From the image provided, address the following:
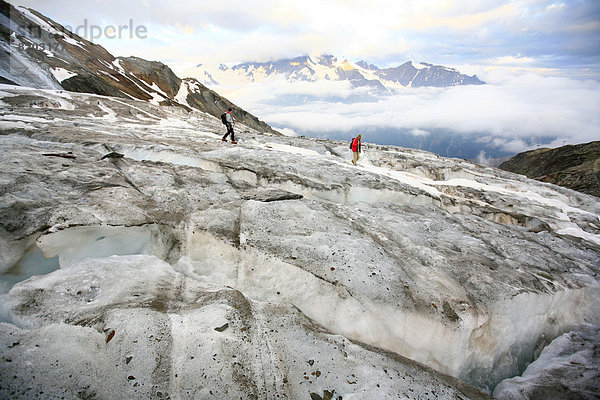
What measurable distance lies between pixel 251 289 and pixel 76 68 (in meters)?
71.0

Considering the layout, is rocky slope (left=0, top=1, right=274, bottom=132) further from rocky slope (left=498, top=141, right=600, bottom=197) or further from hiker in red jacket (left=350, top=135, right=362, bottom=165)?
rocky slope (left=498, top=141, right=600, bottom=197)

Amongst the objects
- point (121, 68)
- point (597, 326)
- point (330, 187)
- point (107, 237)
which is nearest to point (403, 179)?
point (330, 187)

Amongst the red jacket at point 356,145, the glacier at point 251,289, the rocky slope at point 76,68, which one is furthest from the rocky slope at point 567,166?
the rocky slope at point 76,68

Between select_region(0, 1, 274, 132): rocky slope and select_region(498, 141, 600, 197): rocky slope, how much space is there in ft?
303

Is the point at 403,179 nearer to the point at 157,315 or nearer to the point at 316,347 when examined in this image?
the point at 316,347

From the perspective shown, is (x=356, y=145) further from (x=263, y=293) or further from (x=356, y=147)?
(x=263, y=293)

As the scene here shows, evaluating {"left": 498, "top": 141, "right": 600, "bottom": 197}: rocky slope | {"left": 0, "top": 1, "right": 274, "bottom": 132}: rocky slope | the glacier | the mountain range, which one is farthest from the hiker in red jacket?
{"left": 498, "top": 141, "right": 600, "bottom": 197}: rocky slope

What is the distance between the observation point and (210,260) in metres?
7.13

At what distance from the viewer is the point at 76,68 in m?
55.8

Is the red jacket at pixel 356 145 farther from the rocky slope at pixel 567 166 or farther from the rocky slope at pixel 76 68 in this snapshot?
the rocky slope at pixel 567 166

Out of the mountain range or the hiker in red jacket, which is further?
the hiker in red jacket

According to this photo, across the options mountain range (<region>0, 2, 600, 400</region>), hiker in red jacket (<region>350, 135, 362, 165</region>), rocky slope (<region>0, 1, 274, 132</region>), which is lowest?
mountain range (<region>0, 2, 600, 400</region>)

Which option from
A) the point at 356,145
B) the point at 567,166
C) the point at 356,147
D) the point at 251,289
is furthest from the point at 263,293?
the point at 567,166

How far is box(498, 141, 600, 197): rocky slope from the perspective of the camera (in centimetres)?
6394
